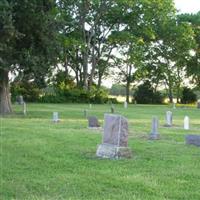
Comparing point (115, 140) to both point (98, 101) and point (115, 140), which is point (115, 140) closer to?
point (115, 140)

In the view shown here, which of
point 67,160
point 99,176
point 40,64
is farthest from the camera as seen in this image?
point 40,64

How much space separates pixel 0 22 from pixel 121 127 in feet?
57.0

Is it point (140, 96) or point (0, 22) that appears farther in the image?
point (140, 96)

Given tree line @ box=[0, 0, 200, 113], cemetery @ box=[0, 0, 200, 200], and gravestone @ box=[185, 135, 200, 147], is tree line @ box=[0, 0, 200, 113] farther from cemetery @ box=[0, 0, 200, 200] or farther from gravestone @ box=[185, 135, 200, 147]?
gravestone @ box=[185, 135, 200, 147]

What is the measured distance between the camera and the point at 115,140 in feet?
42.3

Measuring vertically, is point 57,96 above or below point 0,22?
→ below

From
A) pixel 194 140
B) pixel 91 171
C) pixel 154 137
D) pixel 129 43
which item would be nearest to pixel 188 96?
pixel 129 43

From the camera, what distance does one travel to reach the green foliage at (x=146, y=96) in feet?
224

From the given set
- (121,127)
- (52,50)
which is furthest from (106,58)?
(121,127)

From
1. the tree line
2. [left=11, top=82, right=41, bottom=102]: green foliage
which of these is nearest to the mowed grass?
the tree line

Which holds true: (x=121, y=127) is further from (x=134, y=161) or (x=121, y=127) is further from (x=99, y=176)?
(x=99, y=176)

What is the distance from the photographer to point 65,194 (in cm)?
845

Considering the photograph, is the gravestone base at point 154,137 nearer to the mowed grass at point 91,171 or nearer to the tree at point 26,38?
the mowed grass at point 91,171

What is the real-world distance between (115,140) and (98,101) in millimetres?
46572
